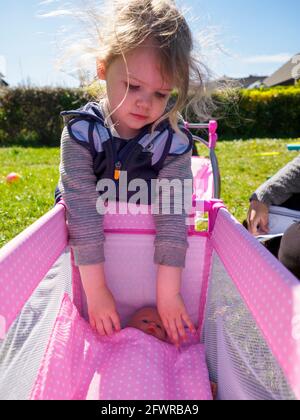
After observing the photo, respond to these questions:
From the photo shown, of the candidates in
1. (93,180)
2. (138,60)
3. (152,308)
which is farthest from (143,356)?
(138,60)

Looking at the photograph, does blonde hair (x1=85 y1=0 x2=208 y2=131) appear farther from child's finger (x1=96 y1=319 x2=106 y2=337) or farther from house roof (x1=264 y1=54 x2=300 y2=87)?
house roof (x1=264 y1=54 x2=300 y2=87)

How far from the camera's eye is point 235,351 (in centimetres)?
97

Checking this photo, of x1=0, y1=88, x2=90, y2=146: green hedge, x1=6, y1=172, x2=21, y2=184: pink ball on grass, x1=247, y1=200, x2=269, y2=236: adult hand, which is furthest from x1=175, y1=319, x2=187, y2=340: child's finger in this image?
x1=0, y1=88, x2=90, y2=146: green hedge

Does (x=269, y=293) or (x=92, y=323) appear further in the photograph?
(x=92, y=323)

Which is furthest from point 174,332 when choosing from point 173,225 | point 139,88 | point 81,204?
point 139,88

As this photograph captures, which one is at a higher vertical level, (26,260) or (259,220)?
(26,260)

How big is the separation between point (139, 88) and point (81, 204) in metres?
0.34

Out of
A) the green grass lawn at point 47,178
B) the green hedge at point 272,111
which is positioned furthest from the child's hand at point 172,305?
the green hedge at point 272,111

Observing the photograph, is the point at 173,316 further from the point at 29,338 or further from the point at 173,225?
the point at 29,338

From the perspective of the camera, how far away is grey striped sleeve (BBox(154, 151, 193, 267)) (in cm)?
114

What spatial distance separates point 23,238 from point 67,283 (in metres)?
0.44

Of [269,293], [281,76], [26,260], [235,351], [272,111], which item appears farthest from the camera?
[281,76]

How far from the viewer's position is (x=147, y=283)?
4.30ft

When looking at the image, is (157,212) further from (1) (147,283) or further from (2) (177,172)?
(1) (147,283)
